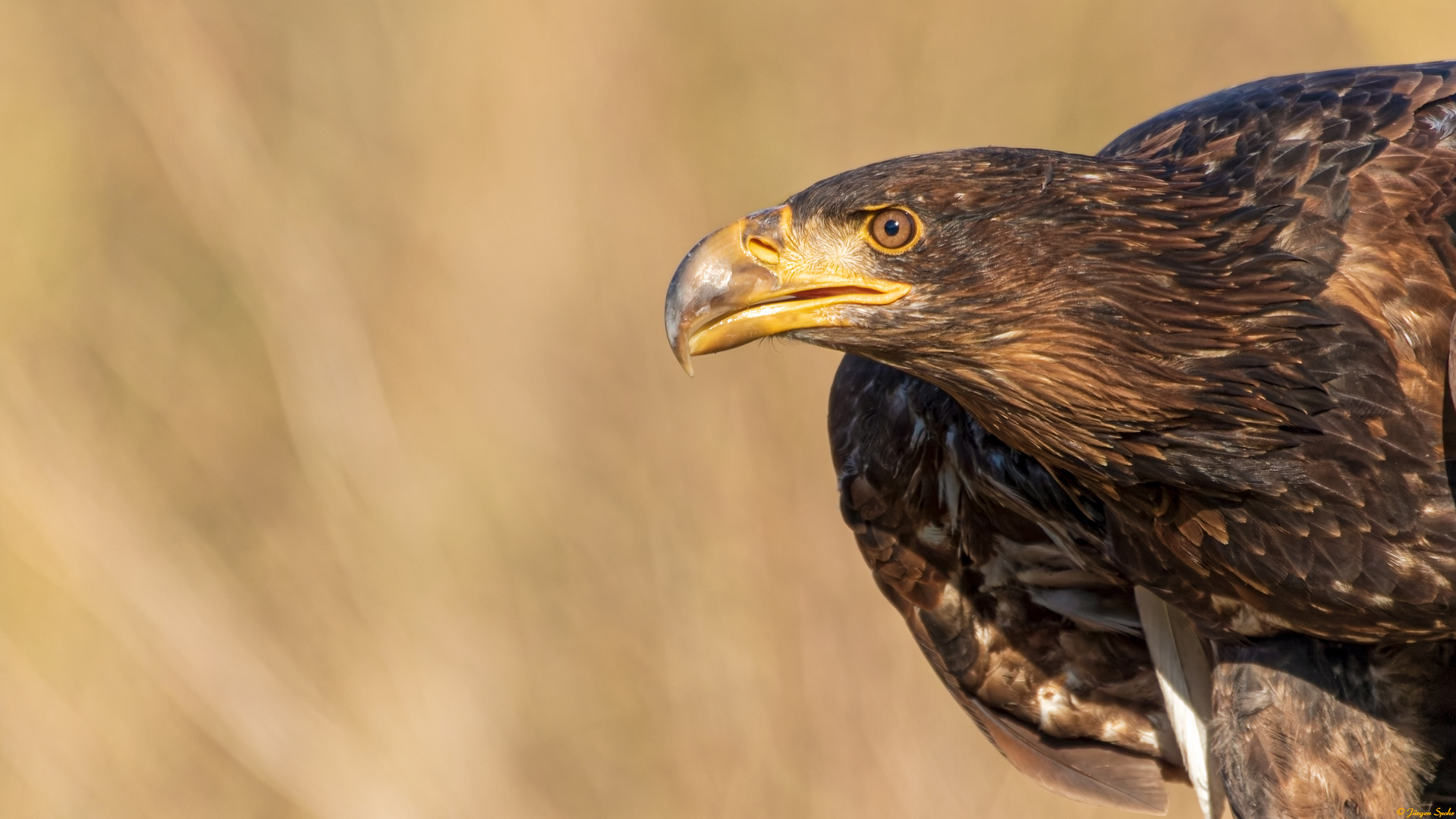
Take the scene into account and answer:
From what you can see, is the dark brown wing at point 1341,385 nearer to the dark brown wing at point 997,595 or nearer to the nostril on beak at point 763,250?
the dark brown wing at point 997,595

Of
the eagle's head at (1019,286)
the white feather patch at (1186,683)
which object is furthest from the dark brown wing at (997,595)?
the eagle's head at (1019,286)

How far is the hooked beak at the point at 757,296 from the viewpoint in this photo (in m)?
3.10

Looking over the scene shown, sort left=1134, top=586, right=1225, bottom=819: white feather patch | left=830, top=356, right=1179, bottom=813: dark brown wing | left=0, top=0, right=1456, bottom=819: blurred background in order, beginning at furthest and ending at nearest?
left=0, top=0, right=1456, bottom=819: blurred background, left=1134, top=586, right=1225, bottom=819: white feather patch, left=830, top=356, right=1179, bottom=813: dark brown wing

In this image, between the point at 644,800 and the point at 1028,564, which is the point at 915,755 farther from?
the point at 1028,564

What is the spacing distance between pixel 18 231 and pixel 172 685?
189 cm

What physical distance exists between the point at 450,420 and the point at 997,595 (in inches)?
104

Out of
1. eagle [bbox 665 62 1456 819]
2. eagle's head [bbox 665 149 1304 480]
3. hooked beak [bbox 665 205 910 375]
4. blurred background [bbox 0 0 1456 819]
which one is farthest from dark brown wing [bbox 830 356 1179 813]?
blurred background [bbox 0 0 1456 819]

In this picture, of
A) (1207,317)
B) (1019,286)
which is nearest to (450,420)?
(1019,286)

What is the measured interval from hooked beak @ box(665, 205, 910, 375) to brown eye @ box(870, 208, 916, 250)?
0.26 feet

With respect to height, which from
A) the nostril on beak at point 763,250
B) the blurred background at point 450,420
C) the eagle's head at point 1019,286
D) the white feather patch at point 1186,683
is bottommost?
the white feather patch at point 1186,683

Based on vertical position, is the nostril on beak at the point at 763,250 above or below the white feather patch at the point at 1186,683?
above

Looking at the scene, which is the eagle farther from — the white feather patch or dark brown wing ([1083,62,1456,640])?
the white feather patch

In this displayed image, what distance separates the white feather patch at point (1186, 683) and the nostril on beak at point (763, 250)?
5.69 feet

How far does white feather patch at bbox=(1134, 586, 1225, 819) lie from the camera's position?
4.29 m
